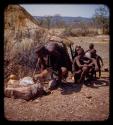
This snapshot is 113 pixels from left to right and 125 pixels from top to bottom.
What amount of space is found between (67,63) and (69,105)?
1.34 ft

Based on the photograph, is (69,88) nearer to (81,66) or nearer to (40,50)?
(81,66)

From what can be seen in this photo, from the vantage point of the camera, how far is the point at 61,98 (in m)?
2.98

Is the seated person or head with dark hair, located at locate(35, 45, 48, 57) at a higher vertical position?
head with dark hair, located at locate(35, 45, 48, 57)

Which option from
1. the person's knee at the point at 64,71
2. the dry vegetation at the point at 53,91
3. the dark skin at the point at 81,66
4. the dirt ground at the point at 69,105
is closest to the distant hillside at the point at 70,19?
the dry vegetation at the point at 53,91

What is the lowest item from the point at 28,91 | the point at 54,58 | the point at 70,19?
the point at 28,91

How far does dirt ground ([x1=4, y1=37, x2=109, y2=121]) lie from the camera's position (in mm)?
2945

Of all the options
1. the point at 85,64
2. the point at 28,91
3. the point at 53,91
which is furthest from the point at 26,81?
the point at 85,64

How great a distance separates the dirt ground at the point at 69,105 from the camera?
2.95 meters

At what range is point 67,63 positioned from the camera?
3.04 metres

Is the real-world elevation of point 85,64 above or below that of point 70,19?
below

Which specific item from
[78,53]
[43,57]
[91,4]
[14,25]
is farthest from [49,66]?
[91,4]

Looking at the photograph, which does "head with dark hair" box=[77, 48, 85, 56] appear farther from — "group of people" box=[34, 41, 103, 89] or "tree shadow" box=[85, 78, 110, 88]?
"tree shadow" box=[85, 78, 110, 88]

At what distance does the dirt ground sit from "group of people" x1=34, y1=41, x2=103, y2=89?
10 centimetres

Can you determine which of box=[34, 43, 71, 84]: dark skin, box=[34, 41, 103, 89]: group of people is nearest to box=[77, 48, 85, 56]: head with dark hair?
box=[34, 41, 103, 89]: group of people
